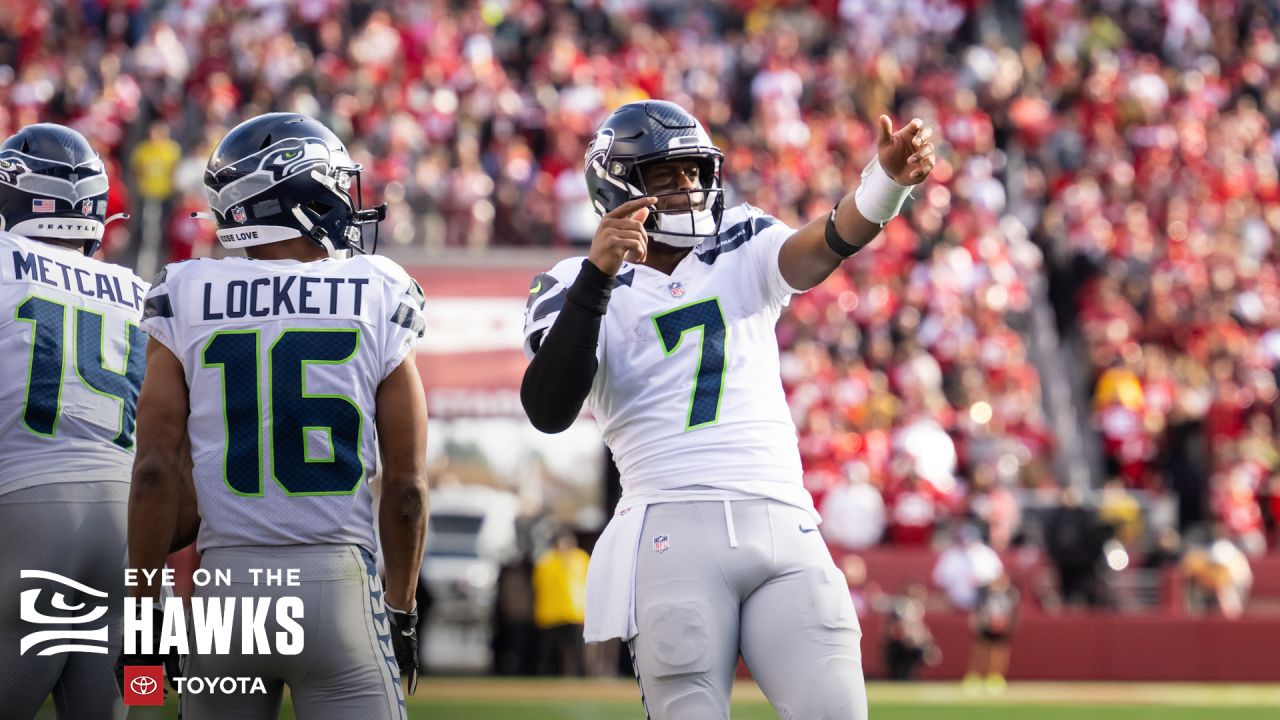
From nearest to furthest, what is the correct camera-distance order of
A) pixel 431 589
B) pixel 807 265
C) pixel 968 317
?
pixel 807 265, pixel 431 589, pixel 968 317

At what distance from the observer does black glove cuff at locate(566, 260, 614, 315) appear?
14.0 feet

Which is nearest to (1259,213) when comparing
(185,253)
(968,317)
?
(968,317)

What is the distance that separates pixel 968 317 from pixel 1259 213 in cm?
412

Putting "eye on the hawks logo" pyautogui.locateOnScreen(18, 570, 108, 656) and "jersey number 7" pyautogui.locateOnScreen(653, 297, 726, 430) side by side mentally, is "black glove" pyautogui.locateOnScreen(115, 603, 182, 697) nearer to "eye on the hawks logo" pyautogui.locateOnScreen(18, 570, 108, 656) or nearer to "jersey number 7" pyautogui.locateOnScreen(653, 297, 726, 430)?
"eye on the hawks logo" pyautogui.locateOnScreen(18, 570, 108, 656)

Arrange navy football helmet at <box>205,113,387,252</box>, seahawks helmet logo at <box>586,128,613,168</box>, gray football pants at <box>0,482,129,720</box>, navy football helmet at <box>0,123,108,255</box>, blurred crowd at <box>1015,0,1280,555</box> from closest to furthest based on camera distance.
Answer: navy football helmet at <box>205,113,387,252</box>, gray football pants at <box>0,482,129,720</box>, seahawks helmet logo at <box>586,128,613,168</box>, navy football helmet at <box>0,123,108,255</box>, blurred crowd at <box>1015,0,1280,555</box>

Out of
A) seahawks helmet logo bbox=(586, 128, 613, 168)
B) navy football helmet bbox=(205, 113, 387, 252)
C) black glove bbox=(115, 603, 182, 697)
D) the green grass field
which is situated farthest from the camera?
the green grass field

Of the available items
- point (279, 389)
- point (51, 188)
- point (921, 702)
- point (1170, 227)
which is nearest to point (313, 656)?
point (279, 389)

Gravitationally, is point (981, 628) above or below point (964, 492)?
below

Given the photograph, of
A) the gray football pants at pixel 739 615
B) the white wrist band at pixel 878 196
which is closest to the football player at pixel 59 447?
the gray football pants at pixel 739 615

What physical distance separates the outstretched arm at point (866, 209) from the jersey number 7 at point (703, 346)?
24cm

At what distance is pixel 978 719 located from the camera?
11.5m

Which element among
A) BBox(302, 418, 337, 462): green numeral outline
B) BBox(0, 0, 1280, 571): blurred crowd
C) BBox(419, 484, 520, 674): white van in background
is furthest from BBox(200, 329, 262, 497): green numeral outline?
BBox(419, 484, 520, 674): white van in background

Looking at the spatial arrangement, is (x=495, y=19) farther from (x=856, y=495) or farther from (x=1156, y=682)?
(x=1156, y=682)

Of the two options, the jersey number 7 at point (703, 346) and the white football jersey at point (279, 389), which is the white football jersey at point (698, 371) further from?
the white football jersey at point (279, 389)
